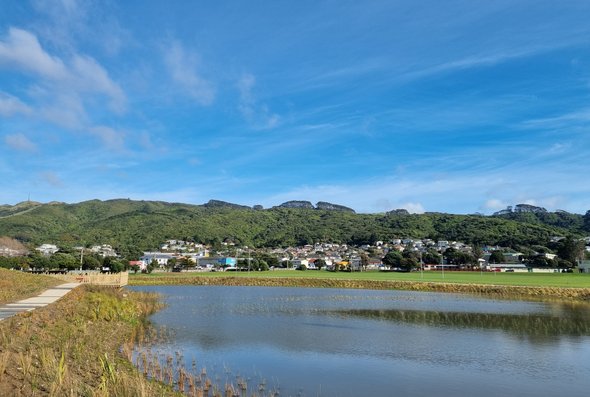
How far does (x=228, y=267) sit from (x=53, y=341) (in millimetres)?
123912

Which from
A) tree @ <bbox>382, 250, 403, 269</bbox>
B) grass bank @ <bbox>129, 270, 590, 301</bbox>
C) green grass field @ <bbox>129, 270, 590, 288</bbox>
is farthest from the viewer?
tree @ <bbox>382, 250, 403, 269</bbox>

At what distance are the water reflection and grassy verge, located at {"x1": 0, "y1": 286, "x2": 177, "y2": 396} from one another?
20.1 metres

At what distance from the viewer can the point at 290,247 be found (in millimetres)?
192375

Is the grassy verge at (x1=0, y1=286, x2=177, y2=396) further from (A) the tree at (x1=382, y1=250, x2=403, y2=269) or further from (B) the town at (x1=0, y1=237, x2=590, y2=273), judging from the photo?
(A) the tree at (x1=382, y1=250, x2=403, y2=269)

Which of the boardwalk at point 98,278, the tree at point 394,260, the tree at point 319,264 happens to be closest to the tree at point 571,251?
the tree at point 394,260

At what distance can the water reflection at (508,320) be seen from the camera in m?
30.1

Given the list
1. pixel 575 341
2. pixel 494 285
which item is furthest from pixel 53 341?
A: pixel 494 285

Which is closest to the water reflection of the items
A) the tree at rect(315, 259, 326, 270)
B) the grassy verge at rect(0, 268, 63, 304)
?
the grassy verge at rect(0, 268, 63, 304)

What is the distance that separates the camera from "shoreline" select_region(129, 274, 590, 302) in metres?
57.9

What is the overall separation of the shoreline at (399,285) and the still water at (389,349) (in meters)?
17.4

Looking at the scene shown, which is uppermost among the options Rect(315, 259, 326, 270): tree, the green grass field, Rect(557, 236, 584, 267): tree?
Rect(557, 236, 584, 267): tree

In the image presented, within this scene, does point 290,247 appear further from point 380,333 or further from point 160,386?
point 160,386

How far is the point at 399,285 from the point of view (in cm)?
7300

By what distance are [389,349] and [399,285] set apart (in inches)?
2009
